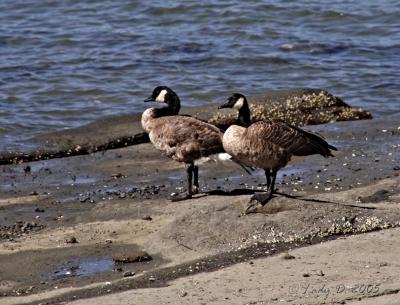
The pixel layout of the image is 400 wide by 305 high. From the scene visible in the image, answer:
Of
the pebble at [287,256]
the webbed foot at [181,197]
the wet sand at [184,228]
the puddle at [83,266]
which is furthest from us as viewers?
the webbed foot at [181,197]

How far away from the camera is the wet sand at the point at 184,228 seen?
306 inches

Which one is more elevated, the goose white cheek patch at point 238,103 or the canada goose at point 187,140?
the goose white cheek patch at point 238,103

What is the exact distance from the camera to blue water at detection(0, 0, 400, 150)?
55.2 ft

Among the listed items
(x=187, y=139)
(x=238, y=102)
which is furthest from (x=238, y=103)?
(x=187, y=139)

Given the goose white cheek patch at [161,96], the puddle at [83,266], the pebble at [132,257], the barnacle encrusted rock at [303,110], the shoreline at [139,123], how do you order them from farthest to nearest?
the barnacle encrusted rock at [303,110]
the shoreline at [139,123]
the goose white cheek patch at [161,96]
the pebble at [132,257]
the puddle at [83,266]

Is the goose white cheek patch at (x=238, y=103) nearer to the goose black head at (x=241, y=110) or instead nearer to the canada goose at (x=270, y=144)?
the goose black head at (x=241, y=110)

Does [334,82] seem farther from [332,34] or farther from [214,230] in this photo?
[214,230]

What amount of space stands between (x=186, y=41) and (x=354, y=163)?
32.8 feet

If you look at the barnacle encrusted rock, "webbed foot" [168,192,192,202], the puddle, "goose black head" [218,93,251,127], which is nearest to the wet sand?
the puddle

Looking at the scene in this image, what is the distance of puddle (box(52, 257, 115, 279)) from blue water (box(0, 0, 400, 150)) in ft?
16.8

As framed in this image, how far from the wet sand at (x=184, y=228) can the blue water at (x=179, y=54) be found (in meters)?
2.87

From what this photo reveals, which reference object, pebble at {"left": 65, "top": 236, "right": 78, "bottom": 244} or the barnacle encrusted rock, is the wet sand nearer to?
pebble at {"left": 65, "top": 236, "right": 78, "bottom": 244}

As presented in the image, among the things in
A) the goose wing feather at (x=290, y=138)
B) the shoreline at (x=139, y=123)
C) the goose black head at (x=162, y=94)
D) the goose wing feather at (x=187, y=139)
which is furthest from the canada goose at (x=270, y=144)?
the shoreline at (x=139, y=123)

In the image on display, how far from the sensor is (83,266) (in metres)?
8.52
